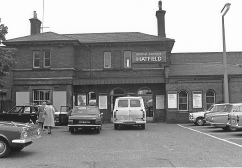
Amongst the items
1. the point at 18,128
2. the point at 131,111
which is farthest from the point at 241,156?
the point at 131,111

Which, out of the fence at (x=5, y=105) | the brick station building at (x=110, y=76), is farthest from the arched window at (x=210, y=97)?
the fence at (x=5, y=105)

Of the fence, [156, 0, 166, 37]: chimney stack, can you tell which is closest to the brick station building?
the fence

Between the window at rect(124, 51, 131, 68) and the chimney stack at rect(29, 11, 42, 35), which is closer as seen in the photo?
the window at rect(124, 51, 131, 68)

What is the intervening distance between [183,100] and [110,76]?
6567 mm

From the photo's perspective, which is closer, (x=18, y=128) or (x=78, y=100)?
(x=18, y=128)

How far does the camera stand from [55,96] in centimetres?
2622

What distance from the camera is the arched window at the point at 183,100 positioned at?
26.4m

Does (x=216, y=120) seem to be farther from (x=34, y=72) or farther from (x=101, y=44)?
(x=34, y=72)

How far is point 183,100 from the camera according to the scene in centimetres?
2648

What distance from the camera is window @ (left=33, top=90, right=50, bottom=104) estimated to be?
26.7m

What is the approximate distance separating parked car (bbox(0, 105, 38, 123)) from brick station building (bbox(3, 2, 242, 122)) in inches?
268

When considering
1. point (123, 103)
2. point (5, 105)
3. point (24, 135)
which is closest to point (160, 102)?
point (123, 103)

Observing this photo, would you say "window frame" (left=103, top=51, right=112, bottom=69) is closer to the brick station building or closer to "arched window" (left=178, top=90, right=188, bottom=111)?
the brick station building

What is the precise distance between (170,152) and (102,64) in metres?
18.3
